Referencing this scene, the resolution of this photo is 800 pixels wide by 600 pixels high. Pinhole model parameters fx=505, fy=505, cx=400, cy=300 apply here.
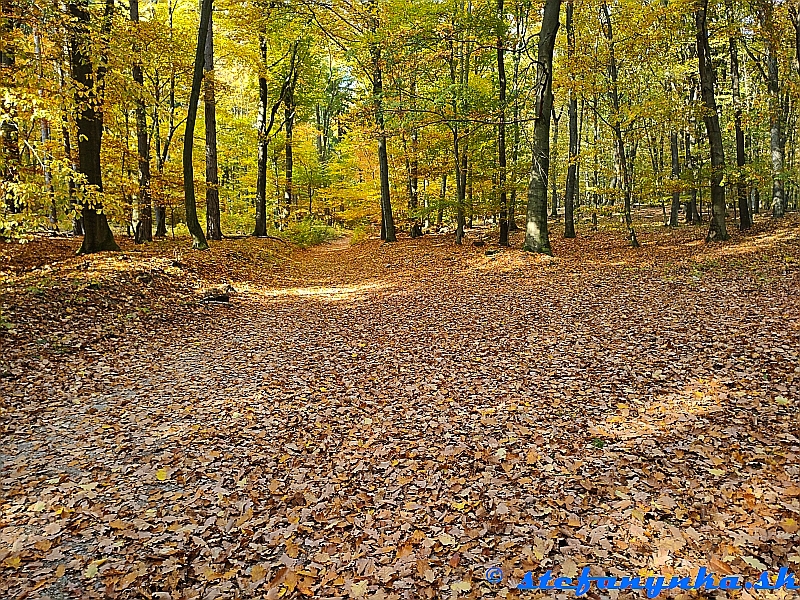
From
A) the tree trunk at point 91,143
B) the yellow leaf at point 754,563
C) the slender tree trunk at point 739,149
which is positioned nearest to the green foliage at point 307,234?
the tree trunk at point 91,143

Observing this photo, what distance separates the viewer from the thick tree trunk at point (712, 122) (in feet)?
46.7

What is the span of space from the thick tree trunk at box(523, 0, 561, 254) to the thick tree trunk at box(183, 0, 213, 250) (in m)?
9.69

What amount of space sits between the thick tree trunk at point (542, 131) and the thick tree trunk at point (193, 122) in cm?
969

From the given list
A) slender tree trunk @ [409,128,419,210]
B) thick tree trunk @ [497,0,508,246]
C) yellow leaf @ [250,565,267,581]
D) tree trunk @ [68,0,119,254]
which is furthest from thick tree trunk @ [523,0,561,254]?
yellow leaf @ [250,565,267,581]

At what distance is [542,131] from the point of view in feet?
46.0

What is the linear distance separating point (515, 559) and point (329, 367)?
4.71 metres

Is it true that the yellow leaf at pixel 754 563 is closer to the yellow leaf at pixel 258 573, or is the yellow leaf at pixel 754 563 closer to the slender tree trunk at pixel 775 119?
the yellow leaf at pixel 258 573

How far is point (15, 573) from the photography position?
3.49 meters

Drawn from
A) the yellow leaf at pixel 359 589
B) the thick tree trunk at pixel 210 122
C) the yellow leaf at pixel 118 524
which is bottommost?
the yellow leaf at pixel 359 589

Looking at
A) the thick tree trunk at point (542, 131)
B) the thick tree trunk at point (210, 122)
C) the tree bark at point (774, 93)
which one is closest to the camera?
the thick tree trunk at point (542, 131)

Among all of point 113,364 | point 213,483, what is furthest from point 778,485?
point 113,364

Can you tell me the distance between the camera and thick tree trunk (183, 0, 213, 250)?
48.7 feet

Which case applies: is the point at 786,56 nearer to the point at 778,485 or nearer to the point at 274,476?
the point at 778,485

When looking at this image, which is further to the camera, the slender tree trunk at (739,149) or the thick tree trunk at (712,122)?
the slender tree trunk at (739,149)
